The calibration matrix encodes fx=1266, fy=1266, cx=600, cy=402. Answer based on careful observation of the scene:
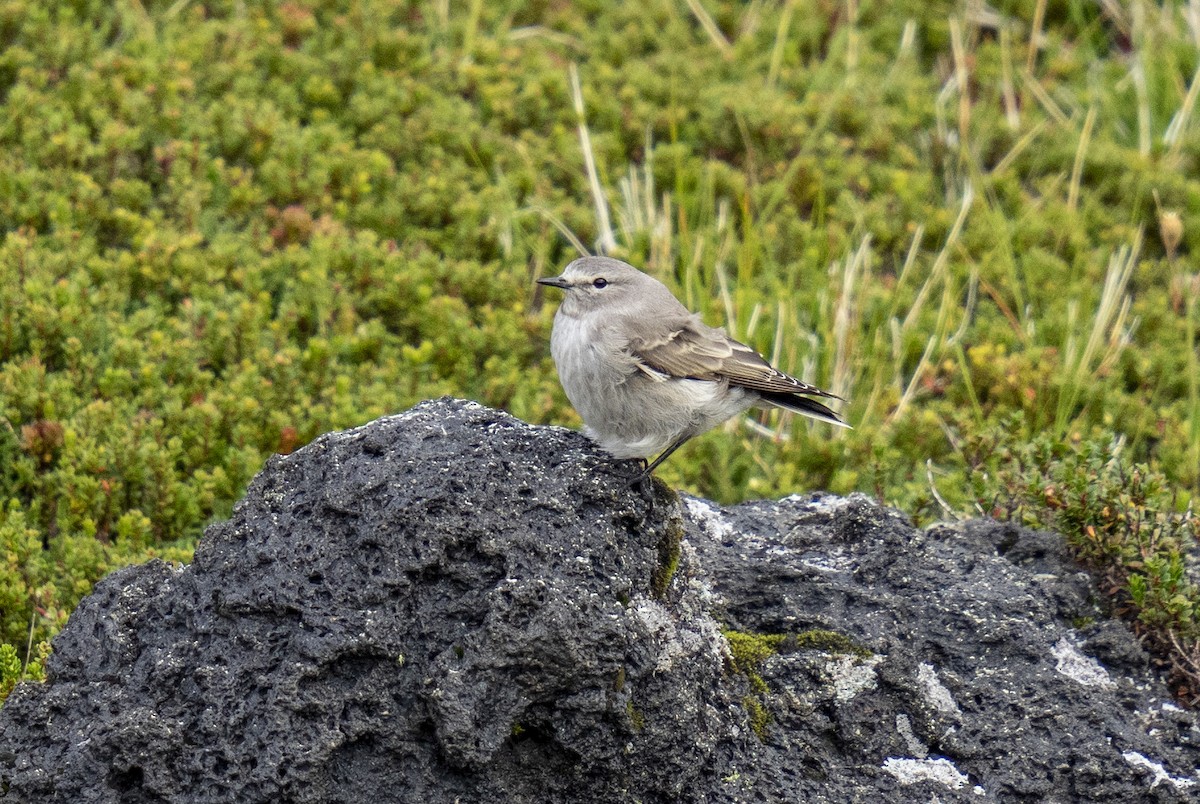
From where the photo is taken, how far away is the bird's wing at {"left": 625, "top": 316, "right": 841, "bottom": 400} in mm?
5793

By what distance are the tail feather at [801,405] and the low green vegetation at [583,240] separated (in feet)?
2.92

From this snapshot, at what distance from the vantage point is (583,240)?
9922mm

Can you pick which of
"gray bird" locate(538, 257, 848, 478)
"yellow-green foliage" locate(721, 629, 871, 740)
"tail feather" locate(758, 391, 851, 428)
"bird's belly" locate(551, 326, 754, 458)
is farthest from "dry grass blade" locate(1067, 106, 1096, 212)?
"yellow-green foliage" locate(721, 629, 871, 740)

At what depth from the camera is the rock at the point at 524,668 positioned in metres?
4.36

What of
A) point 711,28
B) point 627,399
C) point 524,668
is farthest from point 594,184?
point 524,668

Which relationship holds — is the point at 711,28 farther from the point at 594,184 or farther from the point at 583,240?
the point at 583,240

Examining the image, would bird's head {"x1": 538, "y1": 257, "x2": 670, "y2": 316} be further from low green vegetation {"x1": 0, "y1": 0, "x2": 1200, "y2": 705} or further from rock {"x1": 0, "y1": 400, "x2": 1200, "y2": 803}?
low green vegetation {"x1": 0, "y1": 0, "x2": 1200, "y2": 705}

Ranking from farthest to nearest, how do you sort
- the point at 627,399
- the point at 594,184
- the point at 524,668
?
the point at 594,184 < the point at 627,399 < the point at 524,668

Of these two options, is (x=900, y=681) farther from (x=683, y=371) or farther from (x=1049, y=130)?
(x=1049, y=130)

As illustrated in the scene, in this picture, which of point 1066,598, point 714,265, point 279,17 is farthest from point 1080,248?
point 279,17

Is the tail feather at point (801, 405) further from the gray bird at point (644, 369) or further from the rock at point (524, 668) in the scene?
the rock at point (524, 668)

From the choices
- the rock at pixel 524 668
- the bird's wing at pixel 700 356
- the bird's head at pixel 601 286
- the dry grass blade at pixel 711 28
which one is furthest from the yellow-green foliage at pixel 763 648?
the dry grass blade at pixel 711 28

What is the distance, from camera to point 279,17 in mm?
10648

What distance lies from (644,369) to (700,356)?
1.32ft
